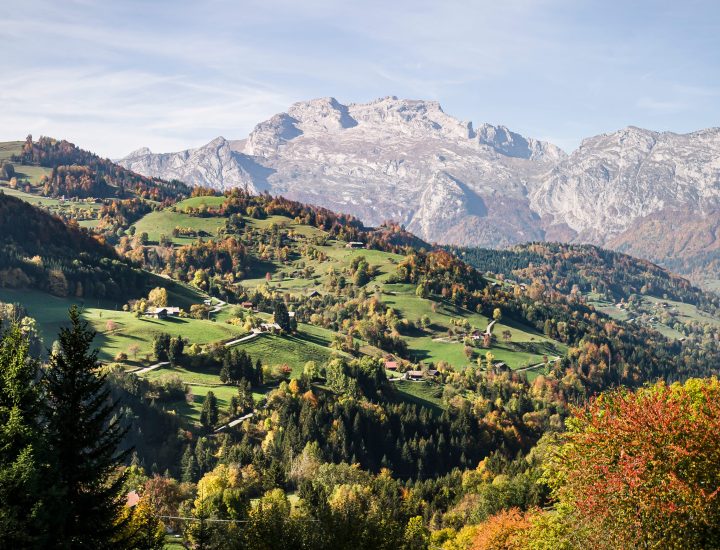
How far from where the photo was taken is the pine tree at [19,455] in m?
29.2

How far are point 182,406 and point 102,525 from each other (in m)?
96.6

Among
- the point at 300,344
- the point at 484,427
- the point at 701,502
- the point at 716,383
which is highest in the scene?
the point at 716,383

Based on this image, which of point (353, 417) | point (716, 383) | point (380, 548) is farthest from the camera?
point (353, 417)

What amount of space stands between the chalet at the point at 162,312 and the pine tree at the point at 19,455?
525 ft

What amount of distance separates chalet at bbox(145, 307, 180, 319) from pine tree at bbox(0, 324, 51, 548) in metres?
160

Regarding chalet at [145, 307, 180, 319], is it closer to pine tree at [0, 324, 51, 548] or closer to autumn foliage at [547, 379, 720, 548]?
pine tree at [0, 324, 51, 548]

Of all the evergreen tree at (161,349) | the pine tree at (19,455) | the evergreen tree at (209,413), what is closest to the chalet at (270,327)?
the evergreen tree at (161,349)

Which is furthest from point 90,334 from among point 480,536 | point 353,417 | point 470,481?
point 353,417

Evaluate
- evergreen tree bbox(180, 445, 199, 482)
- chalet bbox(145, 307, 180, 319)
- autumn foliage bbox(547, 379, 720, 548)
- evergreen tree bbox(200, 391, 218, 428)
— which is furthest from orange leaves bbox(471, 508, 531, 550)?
chalet bbox(145, 307, 180, 319)

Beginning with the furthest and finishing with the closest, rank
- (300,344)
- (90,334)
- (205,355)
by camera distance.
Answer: (300,344) → (205,355) → (90,334)

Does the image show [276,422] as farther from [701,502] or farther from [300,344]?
[701,502]

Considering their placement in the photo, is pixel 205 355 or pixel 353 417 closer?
pixel 353 417

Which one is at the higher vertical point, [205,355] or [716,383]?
[716,383]

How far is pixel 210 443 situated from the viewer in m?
117
